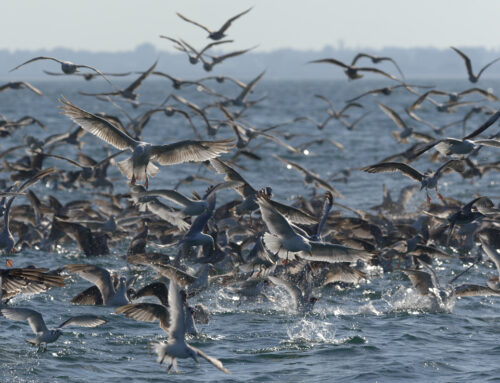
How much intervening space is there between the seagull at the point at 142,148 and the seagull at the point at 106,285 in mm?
1723

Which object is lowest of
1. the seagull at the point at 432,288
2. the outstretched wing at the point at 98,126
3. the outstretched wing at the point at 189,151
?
the seagull at the point at 432,288

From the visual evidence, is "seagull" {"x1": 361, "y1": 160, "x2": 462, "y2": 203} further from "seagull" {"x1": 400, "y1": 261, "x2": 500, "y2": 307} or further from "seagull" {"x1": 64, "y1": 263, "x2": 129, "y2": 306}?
"seagull" {"x1": 64, "y1": 263, "x2": 129, "y2": 306}

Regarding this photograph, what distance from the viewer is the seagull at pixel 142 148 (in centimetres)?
1281

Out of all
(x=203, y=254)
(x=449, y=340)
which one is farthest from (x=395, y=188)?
(x=449, y=340)

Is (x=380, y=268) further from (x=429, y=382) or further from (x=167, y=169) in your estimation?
(x=167, y=169)

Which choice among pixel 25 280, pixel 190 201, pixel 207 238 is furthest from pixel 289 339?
pixel 25 280

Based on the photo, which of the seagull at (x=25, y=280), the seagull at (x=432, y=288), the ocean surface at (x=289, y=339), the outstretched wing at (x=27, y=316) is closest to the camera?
the seagull at (x=25, y=280)

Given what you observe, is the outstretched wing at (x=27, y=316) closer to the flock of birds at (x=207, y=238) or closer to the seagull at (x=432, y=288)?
the flock of birds at (x=207, y=238)

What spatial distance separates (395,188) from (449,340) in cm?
1756

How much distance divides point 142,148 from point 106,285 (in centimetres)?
217

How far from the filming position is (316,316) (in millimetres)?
13016

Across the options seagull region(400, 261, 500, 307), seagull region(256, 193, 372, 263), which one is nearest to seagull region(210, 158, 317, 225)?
seagull region(256, 193, 372, 263)


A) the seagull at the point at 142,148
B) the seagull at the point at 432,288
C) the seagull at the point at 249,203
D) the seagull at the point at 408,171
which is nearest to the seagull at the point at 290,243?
the seagull at the point at 249,203

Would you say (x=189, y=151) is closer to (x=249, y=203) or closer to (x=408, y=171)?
(x=249, y=203)
